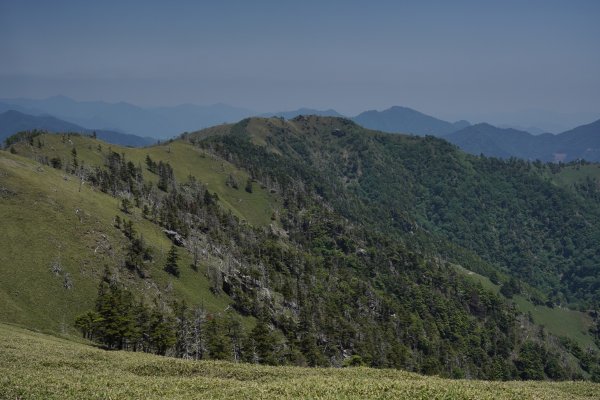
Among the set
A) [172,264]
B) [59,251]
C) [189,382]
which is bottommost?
[172,264]

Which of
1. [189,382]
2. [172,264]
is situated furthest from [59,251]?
[189,382]

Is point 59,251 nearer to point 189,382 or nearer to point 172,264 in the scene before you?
point 172,264

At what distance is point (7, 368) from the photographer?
1737 inches

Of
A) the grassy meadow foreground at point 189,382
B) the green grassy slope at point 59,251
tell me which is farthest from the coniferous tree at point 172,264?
the grassy meadow foreground at point 189,382

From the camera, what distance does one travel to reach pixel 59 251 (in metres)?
137

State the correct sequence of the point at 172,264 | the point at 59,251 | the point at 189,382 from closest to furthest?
1. the point at 189,382
2. the point at 59,251
3. the point at 172,264

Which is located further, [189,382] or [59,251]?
[59,251]

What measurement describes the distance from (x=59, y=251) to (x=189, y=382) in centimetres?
11279

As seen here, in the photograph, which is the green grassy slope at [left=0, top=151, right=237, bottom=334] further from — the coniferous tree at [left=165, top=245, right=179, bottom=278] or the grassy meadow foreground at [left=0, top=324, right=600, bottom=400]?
the grassy meadow foreground at [left=0, top=324, right=600, bottom=400]

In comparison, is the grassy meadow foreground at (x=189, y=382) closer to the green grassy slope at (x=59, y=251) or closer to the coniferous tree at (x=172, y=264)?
the green grassy slope at (x=59, y=251)

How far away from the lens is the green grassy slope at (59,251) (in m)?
116

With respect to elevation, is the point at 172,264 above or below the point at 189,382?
below

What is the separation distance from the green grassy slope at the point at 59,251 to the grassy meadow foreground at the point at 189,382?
6307cm

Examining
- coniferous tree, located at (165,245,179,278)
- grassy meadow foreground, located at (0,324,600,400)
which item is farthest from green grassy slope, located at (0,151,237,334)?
grassy meadow foreground, located at (0,324,600,400)
